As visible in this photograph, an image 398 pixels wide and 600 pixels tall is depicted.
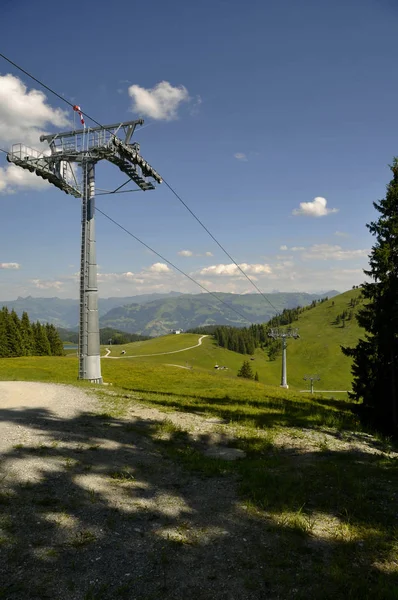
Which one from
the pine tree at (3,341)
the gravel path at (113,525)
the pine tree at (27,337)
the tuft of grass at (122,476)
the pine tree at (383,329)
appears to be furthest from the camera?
the pine tree at (27,337)

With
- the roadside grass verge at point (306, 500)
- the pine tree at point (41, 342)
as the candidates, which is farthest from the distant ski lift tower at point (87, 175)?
the pine tree at point (41, 342)

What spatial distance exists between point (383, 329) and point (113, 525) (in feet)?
76.4

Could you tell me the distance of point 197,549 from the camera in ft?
24.6

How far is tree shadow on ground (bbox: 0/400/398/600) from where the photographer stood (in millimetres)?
6410

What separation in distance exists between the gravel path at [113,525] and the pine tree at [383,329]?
1890cm

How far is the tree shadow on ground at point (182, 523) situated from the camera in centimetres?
641

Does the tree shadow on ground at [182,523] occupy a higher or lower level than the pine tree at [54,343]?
higher

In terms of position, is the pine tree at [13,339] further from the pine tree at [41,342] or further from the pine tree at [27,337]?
the pine tree at [41,342]

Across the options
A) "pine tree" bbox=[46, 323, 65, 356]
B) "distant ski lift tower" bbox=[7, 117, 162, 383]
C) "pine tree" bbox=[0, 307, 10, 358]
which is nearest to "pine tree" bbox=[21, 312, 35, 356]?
"pine tree" bbox=[0, 307, 10, 358]

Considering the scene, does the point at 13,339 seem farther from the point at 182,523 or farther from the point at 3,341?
the point at 182,523

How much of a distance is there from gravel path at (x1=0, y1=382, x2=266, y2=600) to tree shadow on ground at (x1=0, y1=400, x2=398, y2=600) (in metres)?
0.03

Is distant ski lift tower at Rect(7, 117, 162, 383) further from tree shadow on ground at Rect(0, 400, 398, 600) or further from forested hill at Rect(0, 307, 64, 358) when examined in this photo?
forested hill at Rect(0, 307, 64, 358)

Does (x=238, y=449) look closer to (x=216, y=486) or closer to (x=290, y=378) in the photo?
(x=216, y=486)

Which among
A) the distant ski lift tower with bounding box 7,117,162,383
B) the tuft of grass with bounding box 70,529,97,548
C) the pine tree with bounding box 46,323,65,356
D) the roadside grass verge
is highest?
the distant ski lift tower with bounding box 7,117,162,383
